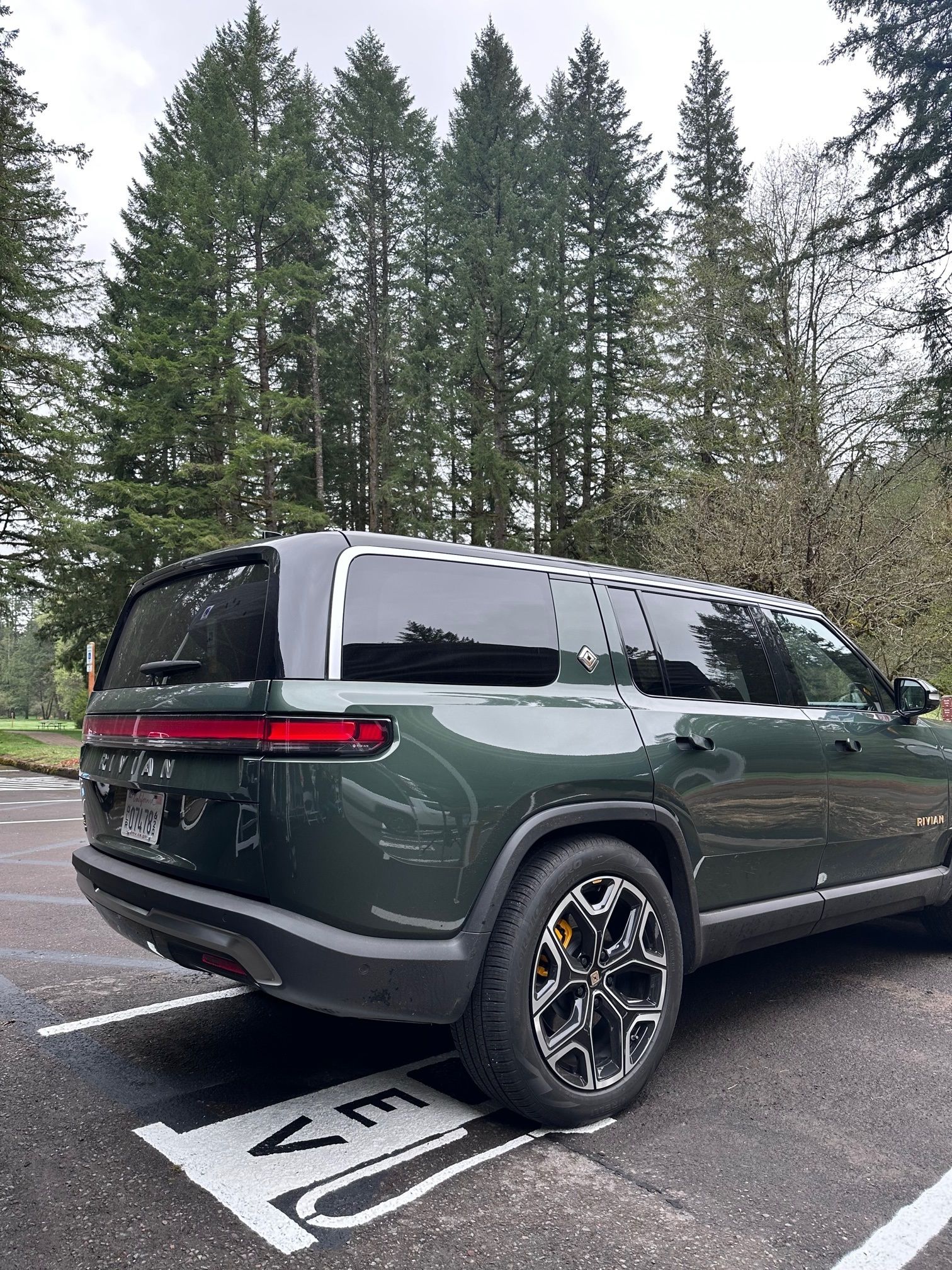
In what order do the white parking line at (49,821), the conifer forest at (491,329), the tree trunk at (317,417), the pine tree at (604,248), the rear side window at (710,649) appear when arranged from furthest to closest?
the pine tree at (604,248) → the tree trunk at (317,417) → the conifer forest at (491,329) → the white parking line at (49,821) → the rear side window at (710,649)

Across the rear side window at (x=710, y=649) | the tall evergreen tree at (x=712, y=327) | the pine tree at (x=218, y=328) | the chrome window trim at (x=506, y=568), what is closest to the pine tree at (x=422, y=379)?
the pine tree at (x=218, y=328)

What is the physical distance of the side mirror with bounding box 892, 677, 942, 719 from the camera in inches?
176

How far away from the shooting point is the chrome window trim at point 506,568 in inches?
101

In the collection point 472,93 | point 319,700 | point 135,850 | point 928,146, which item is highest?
point 472,93

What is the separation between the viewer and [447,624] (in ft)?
9.20

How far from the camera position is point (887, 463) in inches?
648

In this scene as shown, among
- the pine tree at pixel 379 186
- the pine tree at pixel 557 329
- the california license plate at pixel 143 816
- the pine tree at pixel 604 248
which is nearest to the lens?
the california license plate at pixel 143 816

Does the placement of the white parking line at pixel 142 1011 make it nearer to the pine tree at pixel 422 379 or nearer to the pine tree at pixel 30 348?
the pine tree at pixel 30 348

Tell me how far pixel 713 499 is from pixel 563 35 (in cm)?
2205

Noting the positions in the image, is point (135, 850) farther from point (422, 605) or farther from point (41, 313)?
point (41, 313)

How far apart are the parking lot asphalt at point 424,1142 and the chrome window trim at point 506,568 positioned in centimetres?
139

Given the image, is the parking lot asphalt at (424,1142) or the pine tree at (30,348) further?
the pine tree at (30,348)

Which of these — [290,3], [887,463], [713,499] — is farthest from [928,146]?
[290,3]

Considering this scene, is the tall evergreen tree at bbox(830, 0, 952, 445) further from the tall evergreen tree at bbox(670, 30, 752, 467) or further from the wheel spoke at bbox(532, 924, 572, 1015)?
the wheel spoke at bbox(532, 924, 572, 1015)
